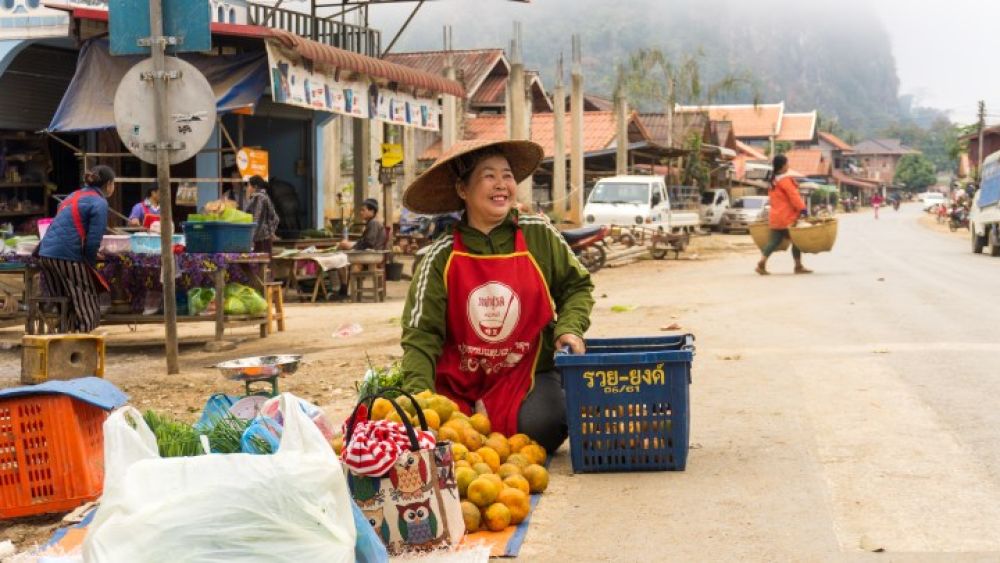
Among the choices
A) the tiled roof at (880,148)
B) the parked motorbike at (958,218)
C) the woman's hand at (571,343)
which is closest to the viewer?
the woman's hand at (571,343)

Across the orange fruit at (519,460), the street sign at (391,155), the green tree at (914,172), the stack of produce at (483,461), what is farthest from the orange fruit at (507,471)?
the green tree at (914,172)

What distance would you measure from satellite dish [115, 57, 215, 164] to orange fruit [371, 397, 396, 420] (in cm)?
442

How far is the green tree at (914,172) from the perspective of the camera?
143875mm

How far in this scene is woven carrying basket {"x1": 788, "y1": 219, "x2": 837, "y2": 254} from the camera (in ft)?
65.1

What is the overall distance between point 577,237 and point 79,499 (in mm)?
16835

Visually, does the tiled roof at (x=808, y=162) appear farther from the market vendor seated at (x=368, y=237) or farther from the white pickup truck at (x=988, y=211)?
the market vendor seated at (x=368, y=237)

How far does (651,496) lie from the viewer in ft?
18.0

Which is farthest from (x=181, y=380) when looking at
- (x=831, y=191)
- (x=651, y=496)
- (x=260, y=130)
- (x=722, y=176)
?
(x=831, y=191)

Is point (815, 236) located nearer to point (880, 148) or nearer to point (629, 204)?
point (629, 204)

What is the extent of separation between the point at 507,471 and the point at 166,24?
17.7 ft

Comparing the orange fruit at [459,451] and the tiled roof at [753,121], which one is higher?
the tiled roof at [753,121]

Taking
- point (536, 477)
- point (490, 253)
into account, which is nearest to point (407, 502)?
point (536, 477)

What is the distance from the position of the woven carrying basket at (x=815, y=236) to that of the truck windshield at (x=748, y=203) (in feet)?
88.3

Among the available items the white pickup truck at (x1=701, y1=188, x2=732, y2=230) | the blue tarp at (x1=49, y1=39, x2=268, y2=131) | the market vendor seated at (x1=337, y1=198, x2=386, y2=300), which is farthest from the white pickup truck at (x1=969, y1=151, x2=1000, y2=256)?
the white pickup truck at (x1=701, y1=188, x2=732, y2=230)
